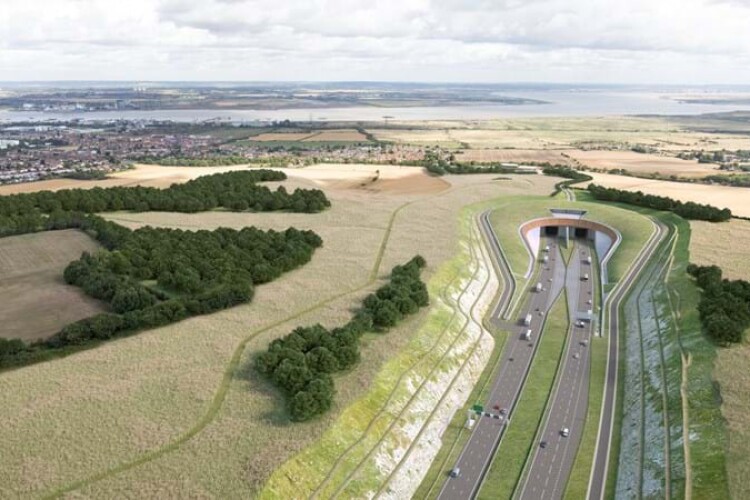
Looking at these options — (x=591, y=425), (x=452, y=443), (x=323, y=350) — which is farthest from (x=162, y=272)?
(x=591, y=425)

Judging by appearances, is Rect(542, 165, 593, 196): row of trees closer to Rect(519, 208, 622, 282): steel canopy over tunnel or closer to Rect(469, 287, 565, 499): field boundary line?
Rect(519, 208, 622, 282): steel canopy over tunnel

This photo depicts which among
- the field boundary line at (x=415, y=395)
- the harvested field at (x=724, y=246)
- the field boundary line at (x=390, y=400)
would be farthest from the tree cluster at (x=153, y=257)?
the harvested field at (x=724, y=246)

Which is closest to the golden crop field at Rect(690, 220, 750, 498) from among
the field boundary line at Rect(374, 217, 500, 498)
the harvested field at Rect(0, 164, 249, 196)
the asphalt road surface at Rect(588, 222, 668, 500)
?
the asphalt road surface at Rect(588, 222, 668, 500)

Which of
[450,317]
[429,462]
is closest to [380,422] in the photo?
[429,462]

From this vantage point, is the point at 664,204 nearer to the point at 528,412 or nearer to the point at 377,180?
the point at 377,180

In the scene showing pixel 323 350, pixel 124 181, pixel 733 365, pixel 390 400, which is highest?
pixel 124 181

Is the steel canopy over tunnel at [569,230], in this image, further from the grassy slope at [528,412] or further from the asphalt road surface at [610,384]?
the grassy slope at [528,412]

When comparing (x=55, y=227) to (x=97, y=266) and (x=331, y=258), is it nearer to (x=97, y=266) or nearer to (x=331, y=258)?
(x=97, y=266)
